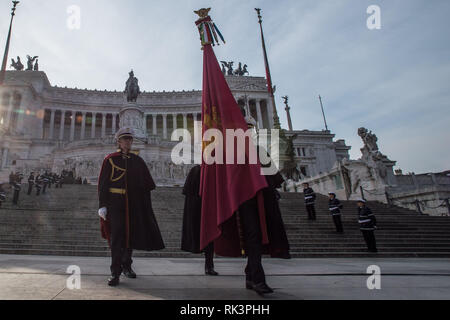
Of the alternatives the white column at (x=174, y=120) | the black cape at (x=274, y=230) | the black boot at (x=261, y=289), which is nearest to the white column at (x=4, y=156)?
the white column at (x=174, y=120)

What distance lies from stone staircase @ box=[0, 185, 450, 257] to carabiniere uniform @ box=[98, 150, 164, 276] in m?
4.00

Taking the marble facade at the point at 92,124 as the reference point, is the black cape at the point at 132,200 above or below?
below

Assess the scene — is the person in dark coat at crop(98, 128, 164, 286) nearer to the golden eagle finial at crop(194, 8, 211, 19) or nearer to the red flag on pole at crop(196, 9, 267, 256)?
the red flag on pole at crop(196, 9, 267, 256)

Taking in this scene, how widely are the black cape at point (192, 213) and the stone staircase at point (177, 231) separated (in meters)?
3.30

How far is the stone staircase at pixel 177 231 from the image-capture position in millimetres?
8156

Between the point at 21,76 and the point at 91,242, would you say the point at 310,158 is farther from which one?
the point at 21,76

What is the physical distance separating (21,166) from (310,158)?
4466 centimetres

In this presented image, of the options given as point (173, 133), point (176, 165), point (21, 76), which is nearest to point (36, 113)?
point (21, 76)

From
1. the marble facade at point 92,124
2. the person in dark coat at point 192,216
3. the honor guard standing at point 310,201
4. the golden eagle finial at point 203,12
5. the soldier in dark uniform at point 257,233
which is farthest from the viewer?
the marble facade at point 92,124

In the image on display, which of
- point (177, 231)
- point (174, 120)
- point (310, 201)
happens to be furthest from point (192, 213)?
point (174, 120)

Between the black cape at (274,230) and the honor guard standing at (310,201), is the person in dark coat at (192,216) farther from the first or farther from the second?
the honor guard standing at (310,201)

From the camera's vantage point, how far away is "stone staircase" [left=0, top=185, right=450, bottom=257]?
816 centimetres

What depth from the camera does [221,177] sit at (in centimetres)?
335

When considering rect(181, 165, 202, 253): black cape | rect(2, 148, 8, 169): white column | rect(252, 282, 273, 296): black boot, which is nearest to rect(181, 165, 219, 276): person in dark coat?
rect(181, 165, 202, 253): black cape
